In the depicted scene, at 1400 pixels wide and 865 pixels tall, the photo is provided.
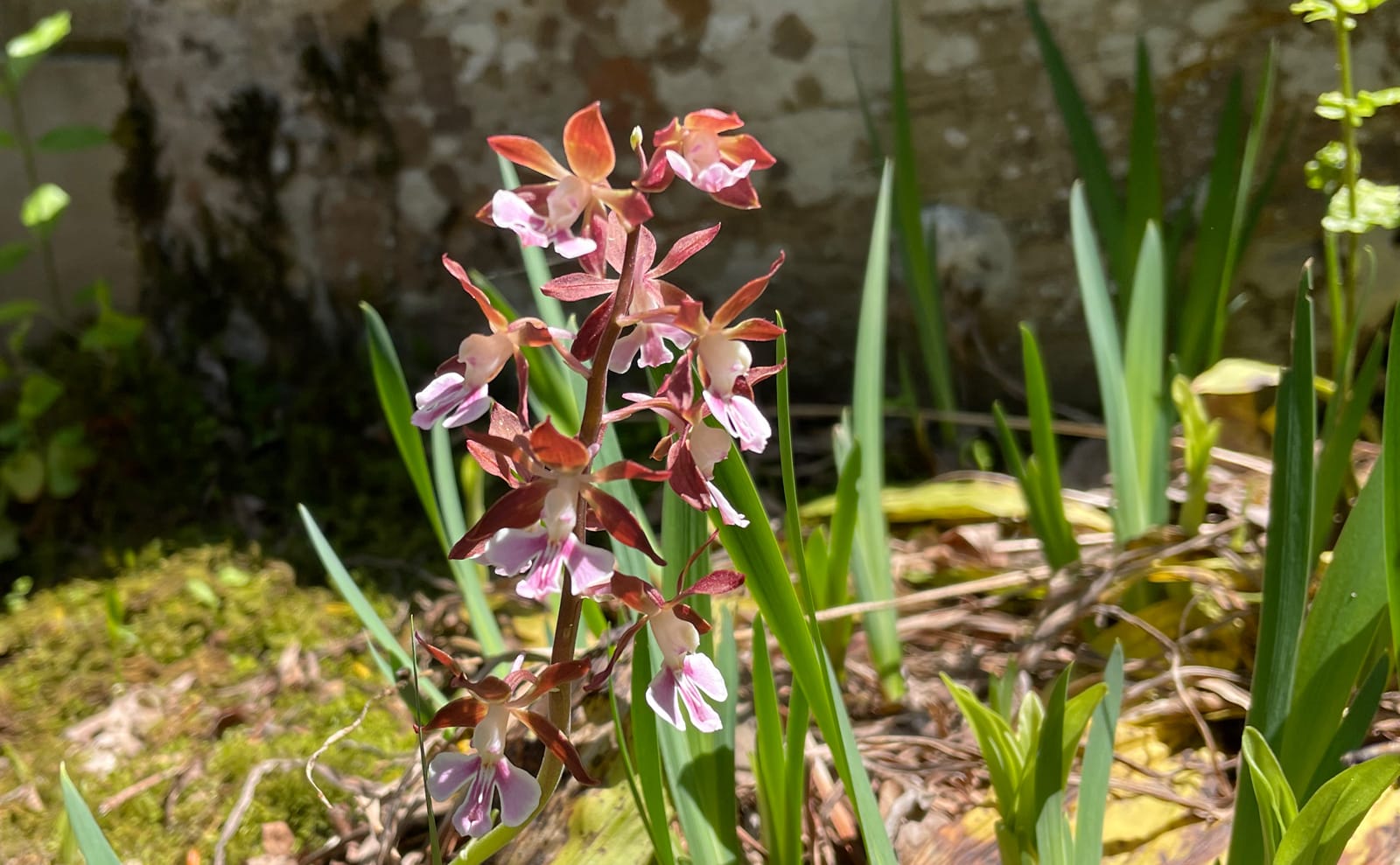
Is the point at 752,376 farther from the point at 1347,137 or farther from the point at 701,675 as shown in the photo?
the point at 1347,137

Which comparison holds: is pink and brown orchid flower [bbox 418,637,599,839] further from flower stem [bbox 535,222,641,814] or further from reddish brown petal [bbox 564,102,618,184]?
reddish brown petal [bbox 564,102,618,184]

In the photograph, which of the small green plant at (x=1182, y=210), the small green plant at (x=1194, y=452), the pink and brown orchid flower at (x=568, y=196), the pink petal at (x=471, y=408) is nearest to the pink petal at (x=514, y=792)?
the pink petal at (x=471, y=408)

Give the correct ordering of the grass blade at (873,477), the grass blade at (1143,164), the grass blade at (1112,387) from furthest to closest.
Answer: the grass blade at (1143,164) < the grass blade at (1112,387) < the grass blade at (873,477)

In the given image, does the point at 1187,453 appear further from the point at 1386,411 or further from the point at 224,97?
the point at 224,97

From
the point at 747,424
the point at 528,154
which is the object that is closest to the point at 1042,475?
the point at 747,424

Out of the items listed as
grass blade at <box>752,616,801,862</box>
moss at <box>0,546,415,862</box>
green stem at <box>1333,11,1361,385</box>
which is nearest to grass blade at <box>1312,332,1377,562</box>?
green stem at <box>1333,11,1361,385</box>

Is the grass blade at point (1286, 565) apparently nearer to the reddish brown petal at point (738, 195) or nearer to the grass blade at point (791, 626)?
the grass blade at point (791, 626)
